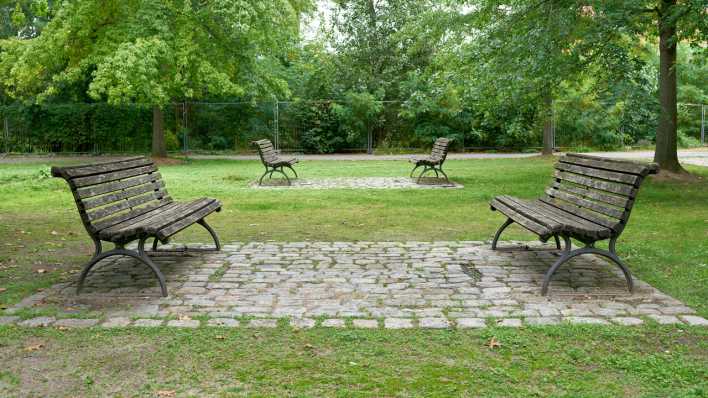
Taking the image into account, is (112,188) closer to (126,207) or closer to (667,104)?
(126,207)

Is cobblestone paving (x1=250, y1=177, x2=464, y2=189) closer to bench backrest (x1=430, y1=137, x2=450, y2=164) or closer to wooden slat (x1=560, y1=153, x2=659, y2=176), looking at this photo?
bench backrest (x1=430, y1=137, x2=450, y2=164)

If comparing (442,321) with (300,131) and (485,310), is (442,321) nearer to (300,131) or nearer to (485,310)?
(485,310)

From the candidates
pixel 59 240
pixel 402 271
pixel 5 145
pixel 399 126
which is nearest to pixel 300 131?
pixel 399 126

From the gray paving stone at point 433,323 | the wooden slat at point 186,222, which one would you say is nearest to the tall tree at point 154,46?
the wooden slat at point 186,222

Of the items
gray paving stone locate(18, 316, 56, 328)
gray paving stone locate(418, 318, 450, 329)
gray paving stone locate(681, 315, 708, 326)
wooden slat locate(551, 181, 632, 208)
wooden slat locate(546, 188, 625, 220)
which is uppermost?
wooden slat locate(551, 181, 632, 208)

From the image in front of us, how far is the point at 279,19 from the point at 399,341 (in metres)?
17.7

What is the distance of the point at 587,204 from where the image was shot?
5984mm

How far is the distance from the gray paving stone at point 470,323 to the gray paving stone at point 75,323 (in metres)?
2.53

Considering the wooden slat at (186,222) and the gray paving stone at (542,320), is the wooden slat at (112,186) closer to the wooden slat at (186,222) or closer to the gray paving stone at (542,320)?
the wooden slat at (186,222)

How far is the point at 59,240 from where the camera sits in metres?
7.82

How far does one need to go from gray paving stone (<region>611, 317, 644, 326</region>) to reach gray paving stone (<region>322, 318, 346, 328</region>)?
74.4 inches

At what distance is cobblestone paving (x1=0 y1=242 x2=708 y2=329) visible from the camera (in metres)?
4.65

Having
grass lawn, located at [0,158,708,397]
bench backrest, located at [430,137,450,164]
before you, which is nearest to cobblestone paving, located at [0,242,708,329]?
grass lawn, located at [0,158,708,397]

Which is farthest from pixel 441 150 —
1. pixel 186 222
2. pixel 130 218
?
pixel 130 218
